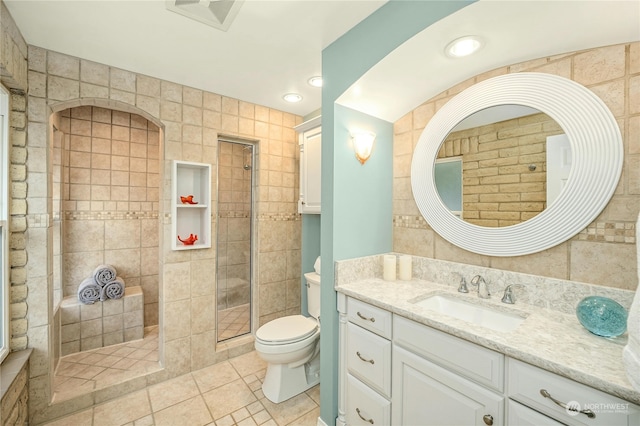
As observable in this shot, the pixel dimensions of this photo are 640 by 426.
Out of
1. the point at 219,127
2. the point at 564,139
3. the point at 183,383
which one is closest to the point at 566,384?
the point at 564,139

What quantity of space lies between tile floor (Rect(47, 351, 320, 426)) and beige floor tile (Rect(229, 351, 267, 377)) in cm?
7

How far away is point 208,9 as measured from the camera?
4.62 ft

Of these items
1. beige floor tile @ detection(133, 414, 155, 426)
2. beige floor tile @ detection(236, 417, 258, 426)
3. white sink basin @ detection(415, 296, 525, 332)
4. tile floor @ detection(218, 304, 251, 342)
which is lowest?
beige floor tile @ detection(133, 414, 155, 426)

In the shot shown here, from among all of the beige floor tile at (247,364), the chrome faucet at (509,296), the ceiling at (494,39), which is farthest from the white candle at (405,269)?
the beige floor tile at (247,364)

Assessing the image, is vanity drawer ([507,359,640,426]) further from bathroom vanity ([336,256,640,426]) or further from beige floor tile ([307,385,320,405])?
beige floor tile ([307,385,320,405])

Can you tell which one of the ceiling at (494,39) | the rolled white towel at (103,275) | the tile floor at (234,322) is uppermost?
the ceiling at (494,39)

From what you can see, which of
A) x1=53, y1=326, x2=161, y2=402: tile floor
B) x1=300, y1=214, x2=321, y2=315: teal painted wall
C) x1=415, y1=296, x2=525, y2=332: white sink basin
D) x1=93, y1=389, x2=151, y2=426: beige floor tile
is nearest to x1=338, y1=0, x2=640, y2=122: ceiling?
x1=415, y1=296, x2=525, y2=332: white sink basin

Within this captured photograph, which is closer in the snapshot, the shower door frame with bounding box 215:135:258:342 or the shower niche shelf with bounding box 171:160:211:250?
the shower niche shelf with bounding box 171:160:211:250

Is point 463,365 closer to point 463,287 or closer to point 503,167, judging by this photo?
point 463,287

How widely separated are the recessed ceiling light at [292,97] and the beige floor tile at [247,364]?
95.4 inches

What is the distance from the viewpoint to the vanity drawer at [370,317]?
1402mm

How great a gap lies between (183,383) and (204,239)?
117cm

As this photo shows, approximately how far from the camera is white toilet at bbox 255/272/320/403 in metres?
1.95

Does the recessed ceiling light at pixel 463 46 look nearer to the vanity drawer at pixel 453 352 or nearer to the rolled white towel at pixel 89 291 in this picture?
the vanity drawer at pixel 453 352
